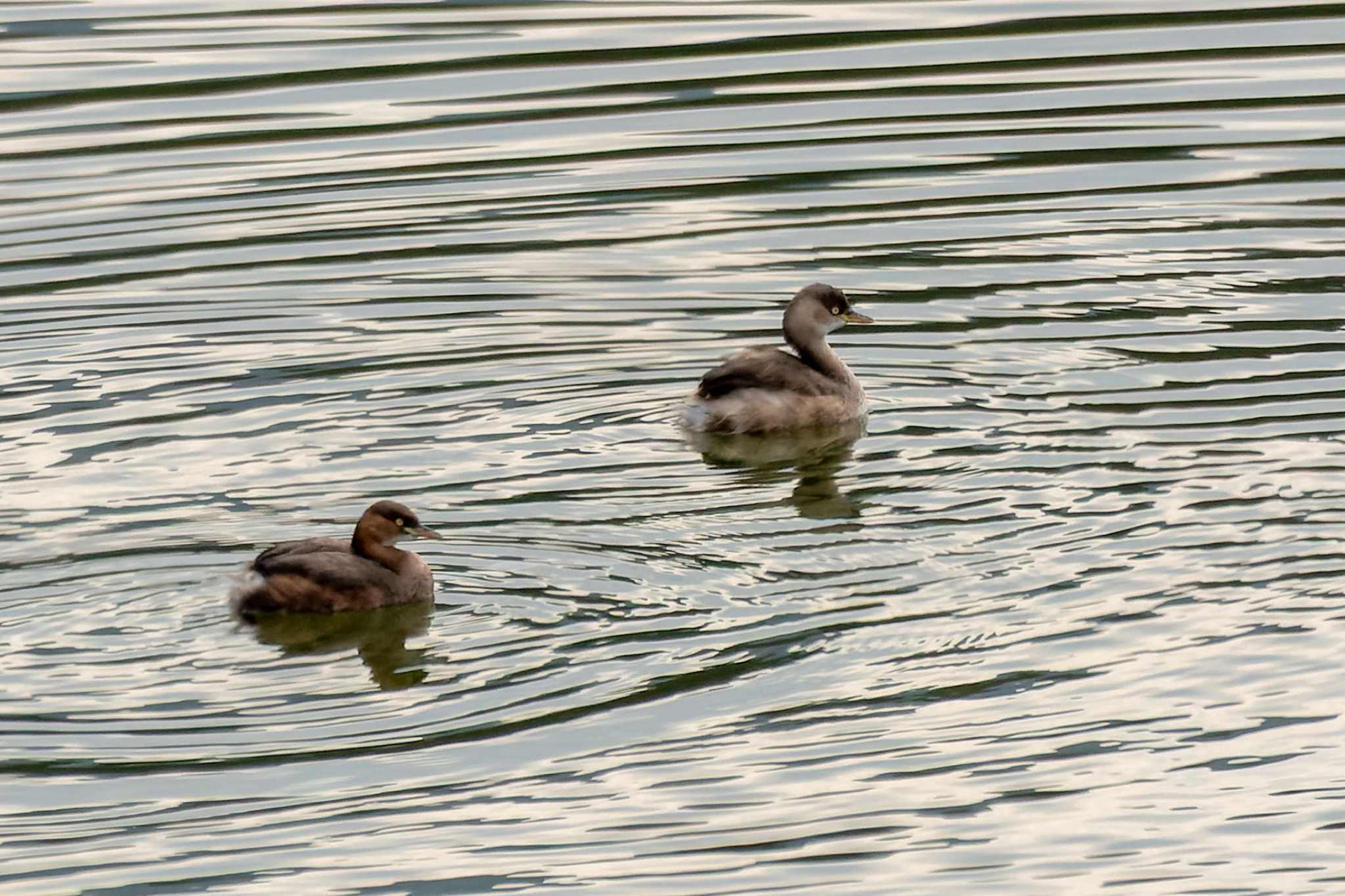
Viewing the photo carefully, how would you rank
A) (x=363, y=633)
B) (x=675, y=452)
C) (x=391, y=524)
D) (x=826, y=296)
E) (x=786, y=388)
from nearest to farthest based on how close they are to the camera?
(x=363, y=633), (x=391, y=524), (x=675, y=452), (x=786, y=388), (x=826, y=296)

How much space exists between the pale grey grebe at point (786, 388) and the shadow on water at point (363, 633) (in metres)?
3.12

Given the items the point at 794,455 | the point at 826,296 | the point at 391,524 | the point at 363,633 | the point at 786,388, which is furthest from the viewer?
the point at 826,296

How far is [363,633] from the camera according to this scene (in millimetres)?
12945

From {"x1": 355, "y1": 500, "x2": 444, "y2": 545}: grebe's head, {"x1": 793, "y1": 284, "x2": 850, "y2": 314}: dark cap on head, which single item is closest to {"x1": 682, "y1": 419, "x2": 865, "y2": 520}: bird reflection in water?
{"x1": 793, "y1": 284, "x2": 850, "y2": 314}: dark cap on head

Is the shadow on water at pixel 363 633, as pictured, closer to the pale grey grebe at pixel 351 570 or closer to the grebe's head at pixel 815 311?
the pale grey grebe at pixel 351 570

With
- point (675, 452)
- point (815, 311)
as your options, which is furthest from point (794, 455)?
point (815, 311)

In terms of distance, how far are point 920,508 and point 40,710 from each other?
14.6 ft

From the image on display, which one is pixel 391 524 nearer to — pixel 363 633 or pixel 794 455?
pixel 363 633

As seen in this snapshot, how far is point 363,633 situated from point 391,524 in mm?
526

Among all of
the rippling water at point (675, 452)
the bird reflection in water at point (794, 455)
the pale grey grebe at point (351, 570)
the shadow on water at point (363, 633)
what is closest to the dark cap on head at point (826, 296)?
the rippling water at point (675, 452)

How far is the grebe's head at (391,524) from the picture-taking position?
13.1 metres

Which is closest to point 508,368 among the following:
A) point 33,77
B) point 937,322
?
point 937,322

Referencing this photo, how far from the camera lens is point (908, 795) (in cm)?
1048

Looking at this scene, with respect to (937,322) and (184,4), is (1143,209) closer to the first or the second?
(937,322)
